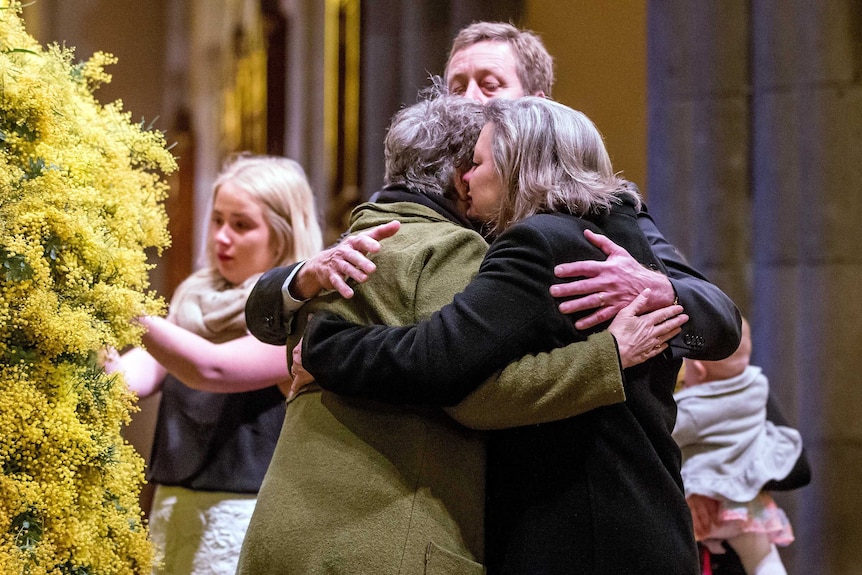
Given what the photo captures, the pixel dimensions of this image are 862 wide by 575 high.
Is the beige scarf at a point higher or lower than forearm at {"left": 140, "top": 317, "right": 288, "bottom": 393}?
higher

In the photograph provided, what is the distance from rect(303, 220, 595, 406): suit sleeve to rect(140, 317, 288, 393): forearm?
836 millimetres

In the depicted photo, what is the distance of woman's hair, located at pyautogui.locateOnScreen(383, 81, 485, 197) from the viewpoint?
6.46ft

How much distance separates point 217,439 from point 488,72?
1235 millimetres

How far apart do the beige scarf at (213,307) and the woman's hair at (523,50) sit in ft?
2.89

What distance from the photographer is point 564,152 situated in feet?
5.99

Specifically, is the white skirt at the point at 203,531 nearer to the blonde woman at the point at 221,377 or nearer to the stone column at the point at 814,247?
the blonde woman at the point at 221,377

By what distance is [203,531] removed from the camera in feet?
8.68

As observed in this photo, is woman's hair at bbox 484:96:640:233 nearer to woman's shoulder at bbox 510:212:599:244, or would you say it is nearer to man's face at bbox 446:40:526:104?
woman's shoulder at bbox 510:212:599:244

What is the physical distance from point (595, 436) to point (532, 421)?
0.15 metres

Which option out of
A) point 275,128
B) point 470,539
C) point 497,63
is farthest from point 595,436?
point 275,128

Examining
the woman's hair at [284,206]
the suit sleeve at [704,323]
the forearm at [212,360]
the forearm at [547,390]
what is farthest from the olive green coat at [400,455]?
the woman's hair at [284,206]

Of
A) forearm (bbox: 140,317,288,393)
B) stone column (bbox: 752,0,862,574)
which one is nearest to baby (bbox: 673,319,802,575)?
stone column (bbox: 752,0,862,574)

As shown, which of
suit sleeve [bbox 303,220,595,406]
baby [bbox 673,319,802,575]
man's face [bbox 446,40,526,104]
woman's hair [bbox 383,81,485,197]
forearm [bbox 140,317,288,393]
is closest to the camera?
suit sleeve [bbox 303,220,595,406]

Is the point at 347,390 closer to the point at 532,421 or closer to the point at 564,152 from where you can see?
the point at 532,421
